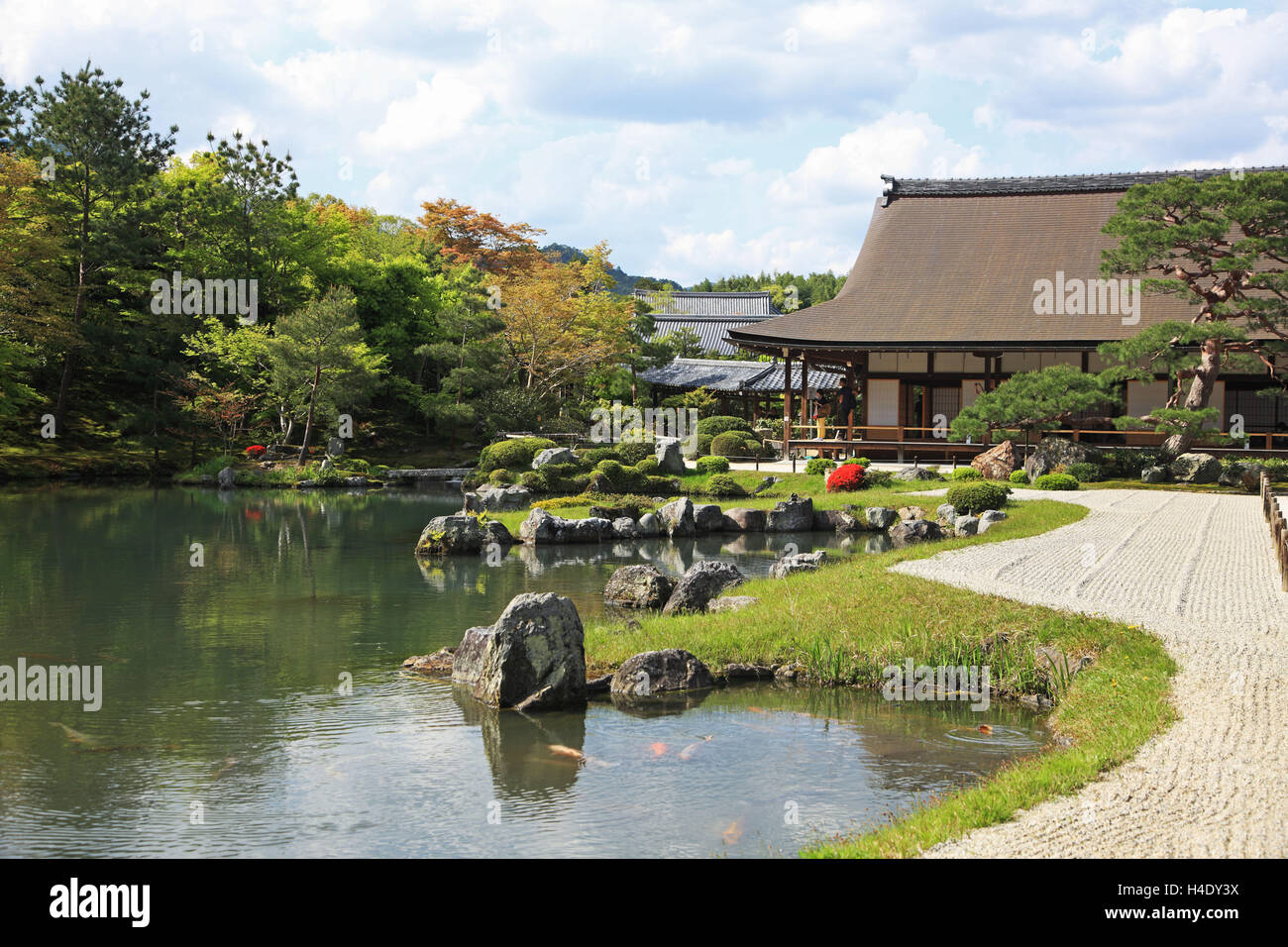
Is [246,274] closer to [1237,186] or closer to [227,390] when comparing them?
[227,390]

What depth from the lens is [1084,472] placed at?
80.8ft

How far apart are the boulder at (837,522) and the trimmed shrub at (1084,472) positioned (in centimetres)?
617

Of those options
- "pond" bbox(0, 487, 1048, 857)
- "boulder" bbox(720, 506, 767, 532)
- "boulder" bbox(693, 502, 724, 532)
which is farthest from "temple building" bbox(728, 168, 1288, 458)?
"pond" bbox(0, 487, 1048, 857)

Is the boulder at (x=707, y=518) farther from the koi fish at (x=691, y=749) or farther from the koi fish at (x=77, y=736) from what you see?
the koi fish at (x=77, y=736)

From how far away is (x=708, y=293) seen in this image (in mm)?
55062

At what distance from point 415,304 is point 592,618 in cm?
3189

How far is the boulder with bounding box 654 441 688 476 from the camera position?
2850 cm

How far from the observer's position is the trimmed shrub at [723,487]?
1026 inches

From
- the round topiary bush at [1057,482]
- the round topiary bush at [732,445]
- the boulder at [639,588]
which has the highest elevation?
the round topiary bush at [732,445]

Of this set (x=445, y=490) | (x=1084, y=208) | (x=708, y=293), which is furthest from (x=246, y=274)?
(x=1084, y=208)

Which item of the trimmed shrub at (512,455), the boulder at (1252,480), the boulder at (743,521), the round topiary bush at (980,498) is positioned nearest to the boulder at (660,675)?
Result: the round topiary bush at (980,498)

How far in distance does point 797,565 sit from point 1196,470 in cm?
1441

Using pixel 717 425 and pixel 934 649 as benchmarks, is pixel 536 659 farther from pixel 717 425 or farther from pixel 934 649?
pixel 717 425

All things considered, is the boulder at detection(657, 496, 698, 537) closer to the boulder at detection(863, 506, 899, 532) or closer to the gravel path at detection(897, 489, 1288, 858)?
the boulder at detection(863, 506, 899, 532)
